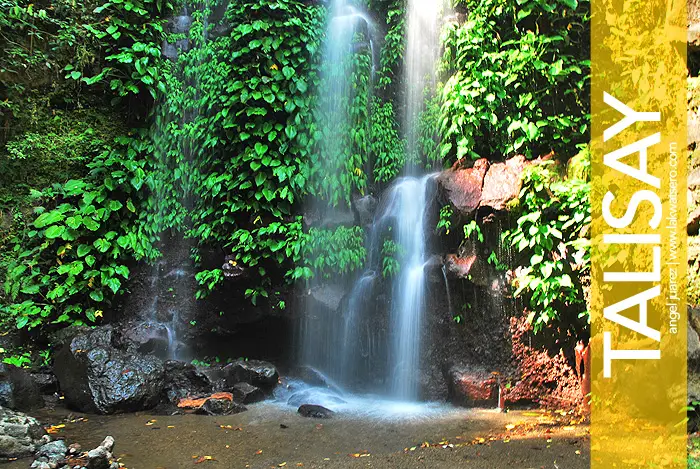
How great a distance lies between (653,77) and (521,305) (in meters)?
3.03

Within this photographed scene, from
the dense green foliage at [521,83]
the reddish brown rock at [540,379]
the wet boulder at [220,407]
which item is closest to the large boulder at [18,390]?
the wet boulder at [220,407]

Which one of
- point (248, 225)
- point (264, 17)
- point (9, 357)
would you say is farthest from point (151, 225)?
point (264, 17)

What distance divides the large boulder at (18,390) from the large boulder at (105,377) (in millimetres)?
325

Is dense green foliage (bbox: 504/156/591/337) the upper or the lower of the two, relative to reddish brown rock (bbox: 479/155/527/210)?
lower

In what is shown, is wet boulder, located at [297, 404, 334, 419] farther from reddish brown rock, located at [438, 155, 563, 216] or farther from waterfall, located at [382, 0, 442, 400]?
reddish brown rock, located at [438, 155, 563, 216]

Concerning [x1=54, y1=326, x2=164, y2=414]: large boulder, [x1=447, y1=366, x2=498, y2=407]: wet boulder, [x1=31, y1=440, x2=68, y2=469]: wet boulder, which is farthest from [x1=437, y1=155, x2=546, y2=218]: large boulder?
[x1=31, y1=440, x2=68, y2=469]: wet boulder

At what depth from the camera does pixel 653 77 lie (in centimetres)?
567

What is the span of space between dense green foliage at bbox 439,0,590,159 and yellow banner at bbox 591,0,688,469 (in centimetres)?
45

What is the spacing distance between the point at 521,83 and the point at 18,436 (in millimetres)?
6956

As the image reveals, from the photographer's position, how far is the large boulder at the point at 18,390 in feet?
17.6

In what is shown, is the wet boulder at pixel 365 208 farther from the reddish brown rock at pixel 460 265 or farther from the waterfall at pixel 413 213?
the reddish brown rock at pixel 460 265

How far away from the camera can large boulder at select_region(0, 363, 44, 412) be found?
5.36 metres

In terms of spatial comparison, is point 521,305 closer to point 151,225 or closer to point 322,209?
point 322,209

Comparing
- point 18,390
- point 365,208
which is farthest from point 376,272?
point 18,390
